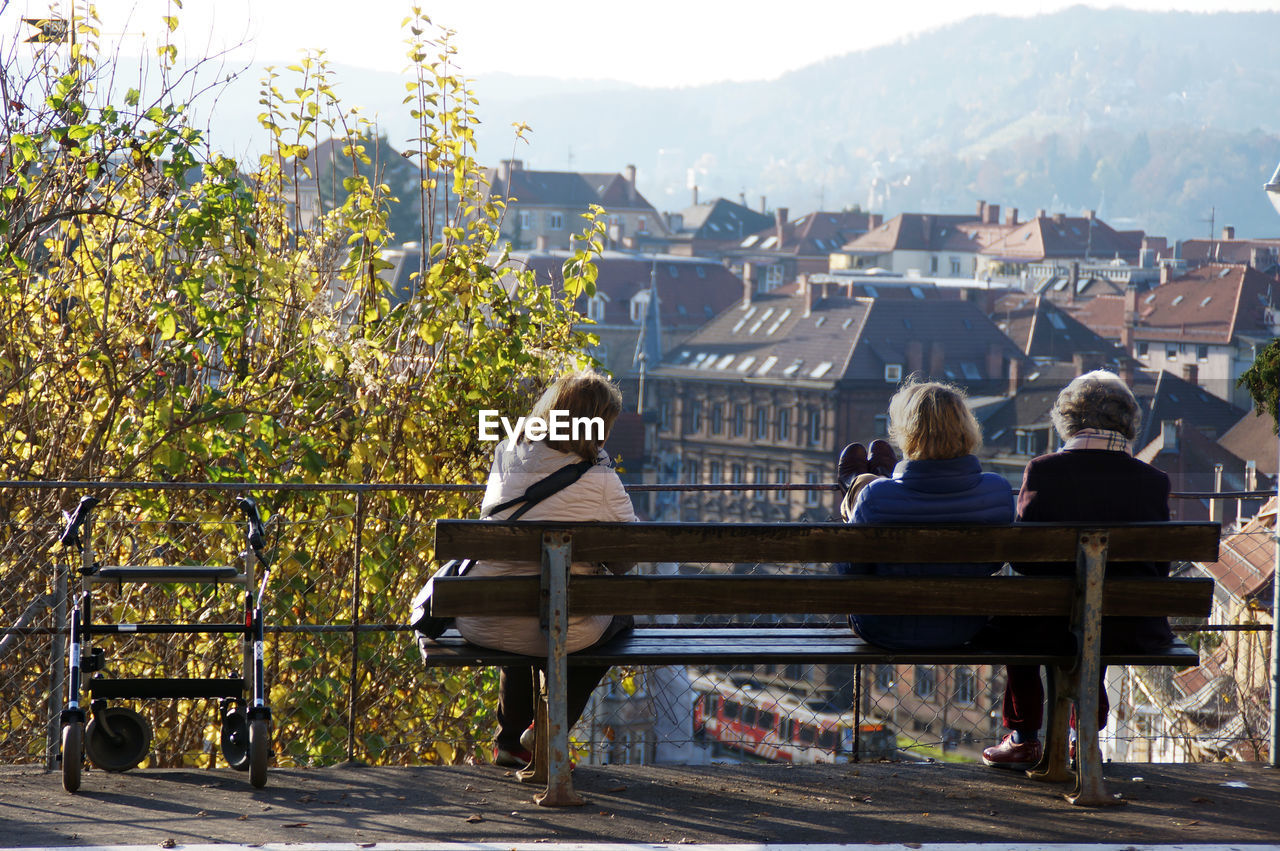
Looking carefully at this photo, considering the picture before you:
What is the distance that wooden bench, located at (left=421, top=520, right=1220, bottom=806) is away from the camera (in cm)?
418

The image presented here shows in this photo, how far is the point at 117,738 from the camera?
455 centimetres

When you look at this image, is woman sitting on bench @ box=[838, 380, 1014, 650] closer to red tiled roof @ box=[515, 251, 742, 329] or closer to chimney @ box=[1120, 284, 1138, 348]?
chimney @ box=[1120, 284, 1138, 348]

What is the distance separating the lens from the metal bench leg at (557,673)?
13.8ft

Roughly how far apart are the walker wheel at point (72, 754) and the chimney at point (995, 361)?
71514 millimetres

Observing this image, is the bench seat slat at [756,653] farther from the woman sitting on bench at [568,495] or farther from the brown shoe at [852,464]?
the brown shoe at [852,464]

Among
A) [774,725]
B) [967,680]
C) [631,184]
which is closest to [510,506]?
[774,725]

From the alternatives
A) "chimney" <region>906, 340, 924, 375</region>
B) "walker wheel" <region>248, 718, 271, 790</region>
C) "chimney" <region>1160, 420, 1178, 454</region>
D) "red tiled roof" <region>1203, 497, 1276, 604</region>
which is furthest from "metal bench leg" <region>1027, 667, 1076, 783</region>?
"chimney" <region>906, 340, 924, 375</region>

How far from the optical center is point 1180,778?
15.7 feet

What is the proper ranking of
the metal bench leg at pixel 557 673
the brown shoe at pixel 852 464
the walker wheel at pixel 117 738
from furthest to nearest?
the brown shoe at pixel 852 464 < the walker wheel at pixel 117 738 < the metal bench leg at pixel 557 673

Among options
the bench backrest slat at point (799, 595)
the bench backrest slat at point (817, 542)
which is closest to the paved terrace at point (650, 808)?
the bench backrest slat at point (799, 595)

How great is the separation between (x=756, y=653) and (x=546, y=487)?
827mm

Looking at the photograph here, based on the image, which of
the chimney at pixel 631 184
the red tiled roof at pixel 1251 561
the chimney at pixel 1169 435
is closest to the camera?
the red tiled roof at pixel 1251 561

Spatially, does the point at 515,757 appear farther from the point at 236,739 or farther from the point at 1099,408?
the point at 1099,408

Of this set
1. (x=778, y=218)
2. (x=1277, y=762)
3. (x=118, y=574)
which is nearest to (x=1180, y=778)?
(x=1277, y=762)
